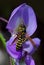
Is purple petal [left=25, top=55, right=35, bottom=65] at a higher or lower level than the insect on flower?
lower

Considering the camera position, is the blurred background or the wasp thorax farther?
the blurred background

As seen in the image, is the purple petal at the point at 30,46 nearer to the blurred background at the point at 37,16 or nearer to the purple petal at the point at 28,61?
the purple petal at the point at 28,61

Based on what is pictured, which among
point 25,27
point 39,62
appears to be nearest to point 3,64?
point 39,62

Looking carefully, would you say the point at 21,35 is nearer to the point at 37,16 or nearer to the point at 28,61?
the point at 28,61

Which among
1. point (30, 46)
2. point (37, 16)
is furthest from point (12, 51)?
point (37, 16)

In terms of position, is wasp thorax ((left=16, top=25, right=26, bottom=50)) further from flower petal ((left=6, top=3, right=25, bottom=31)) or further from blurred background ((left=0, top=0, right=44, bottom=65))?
blurred background ((left=0, top=0, right=44, bottom=65))

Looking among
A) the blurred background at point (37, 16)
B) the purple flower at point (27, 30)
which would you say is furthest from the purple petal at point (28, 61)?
the blurred background at point (37, 16)

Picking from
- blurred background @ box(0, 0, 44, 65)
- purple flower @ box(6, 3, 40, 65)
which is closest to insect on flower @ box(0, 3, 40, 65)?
purple flower @ box(6, 3, 40, 65)

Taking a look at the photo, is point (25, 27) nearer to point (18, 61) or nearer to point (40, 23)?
point (18, 61)
